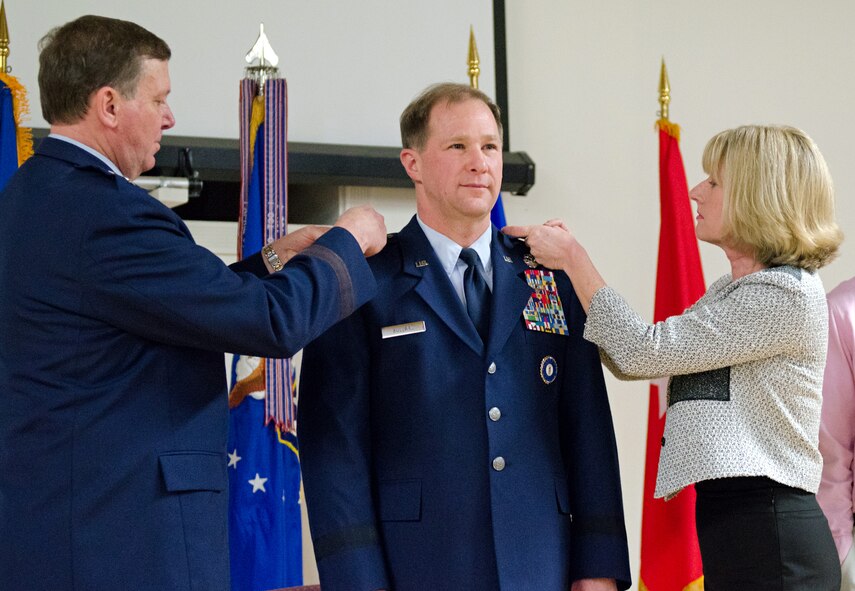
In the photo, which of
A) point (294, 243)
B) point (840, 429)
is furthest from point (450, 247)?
point (840, 429)

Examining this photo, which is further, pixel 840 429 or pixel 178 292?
pixel 840 429

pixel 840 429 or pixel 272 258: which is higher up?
pixel 272 258

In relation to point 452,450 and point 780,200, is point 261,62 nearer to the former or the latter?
point 452,450

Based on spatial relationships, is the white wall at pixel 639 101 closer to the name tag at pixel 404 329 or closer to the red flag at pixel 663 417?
the red flag at pixel 663 417

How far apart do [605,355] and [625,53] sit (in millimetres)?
2742

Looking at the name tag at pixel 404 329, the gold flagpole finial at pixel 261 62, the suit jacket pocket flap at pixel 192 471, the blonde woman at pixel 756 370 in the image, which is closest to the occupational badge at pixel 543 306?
the blonde woman at pixel 756 370

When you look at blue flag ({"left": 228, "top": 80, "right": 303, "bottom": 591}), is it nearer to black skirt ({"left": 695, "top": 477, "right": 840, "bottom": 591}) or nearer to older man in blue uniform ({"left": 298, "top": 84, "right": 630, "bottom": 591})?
older man in blue uniform ({"left": 298, "top": 84, "right": 630, "bottom": 591})

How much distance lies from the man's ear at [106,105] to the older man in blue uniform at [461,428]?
64 cm

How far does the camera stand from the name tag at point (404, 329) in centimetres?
242

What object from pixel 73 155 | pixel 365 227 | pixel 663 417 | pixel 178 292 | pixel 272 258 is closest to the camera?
pixel 178 292

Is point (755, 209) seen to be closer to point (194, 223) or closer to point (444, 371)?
point (444, 371)

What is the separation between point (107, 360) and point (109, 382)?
38 millimetres

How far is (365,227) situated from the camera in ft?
7.76

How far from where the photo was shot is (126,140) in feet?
7.04
